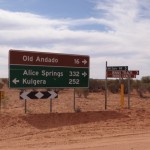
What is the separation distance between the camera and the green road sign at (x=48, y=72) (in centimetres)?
1930

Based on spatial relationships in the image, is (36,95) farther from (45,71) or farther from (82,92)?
(82,92)

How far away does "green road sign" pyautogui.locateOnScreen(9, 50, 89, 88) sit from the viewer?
19.3 meters

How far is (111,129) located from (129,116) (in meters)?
3.86

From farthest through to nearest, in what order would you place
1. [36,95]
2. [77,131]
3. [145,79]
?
[145,79] < [36,95] < [77,131]

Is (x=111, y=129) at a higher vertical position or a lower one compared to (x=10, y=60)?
lower

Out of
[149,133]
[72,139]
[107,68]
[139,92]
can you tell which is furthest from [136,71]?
[139,92]

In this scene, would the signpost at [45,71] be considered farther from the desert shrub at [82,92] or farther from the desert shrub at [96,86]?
the desert shrub at [96,86]

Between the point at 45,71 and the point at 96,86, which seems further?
the point at 96,86

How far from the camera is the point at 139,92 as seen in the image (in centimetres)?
4531

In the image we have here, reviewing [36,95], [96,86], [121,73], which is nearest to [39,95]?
[36,95]

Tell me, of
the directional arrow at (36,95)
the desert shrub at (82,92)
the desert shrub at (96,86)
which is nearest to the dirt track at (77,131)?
the directional arrow at (36,95)

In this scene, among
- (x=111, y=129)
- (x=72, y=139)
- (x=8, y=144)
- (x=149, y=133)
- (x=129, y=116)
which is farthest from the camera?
(x=129, y=116)

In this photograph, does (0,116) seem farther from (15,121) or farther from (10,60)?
(10,60)

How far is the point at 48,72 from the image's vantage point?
2033cm
